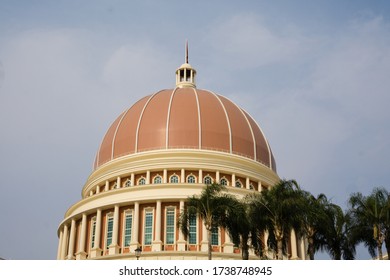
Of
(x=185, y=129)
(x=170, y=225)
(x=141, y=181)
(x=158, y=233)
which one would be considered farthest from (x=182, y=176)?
(x=158, y=233)

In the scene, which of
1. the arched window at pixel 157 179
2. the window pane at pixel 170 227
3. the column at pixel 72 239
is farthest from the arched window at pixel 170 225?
the column at pixel 72 239

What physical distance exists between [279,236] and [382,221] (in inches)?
292

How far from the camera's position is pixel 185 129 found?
2282 inches

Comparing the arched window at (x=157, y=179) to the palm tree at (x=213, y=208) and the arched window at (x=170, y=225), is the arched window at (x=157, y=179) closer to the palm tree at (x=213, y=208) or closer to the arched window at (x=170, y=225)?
the arched window at (x=170, y=225)

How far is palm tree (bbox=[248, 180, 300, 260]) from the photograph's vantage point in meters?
32.8

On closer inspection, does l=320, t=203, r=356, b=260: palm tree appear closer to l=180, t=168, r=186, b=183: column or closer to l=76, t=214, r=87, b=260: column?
l=180, t=168, r=186, b=183: column

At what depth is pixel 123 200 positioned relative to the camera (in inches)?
2051

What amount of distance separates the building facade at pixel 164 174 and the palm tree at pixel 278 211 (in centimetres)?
1385

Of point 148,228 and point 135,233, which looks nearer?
point 135,233

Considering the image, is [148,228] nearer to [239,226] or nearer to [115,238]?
[115,238]

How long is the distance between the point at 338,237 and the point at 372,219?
2.81 m
